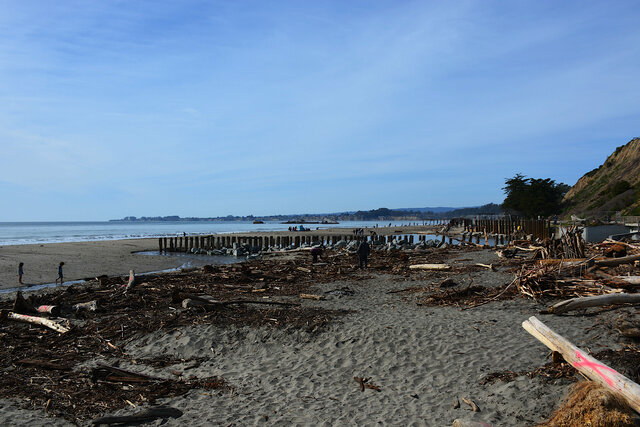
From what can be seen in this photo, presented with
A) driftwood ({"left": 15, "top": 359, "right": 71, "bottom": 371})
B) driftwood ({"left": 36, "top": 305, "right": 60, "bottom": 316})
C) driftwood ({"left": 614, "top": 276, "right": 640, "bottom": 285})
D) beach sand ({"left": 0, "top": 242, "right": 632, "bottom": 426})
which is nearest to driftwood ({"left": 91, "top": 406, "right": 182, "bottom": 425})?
beach sand ({"left": 0, "top": 242, "right": 632, "bottom": 426})

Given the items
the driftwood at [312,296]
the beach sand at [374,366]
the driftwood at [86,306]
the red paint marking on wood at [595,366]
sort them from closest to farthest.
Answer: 1. the red paint marking on wood at [595,366]
2. the beach sand at [374,366]
3. the driftwood at [86,306]
4. the driftwood at [312,296]

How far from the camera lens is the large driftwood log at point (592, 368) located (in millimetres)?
4914

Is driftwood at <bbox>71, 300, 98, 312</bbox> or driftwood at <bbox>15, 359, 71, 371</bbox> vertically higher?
driftwood at <bbox>71, 300, 98, 312</bbox>

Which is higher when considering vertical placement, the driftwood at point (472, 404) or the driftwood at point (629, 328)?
the driftwood at point (629, 328)

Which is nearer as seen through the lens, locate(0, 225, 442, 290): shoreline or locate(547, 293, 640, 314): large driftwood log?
locate(547, 293, 640, 314): large driftwood log

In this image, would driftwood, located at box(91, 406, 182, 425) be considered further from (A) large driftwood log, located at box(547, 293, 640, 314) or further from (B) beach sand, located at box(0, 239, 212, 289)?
(B) beach sand, located at box(0, 239, 212, 289)

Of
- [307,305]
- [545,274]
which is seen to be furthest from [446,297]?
[307,305]

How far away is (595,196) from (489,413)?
232 ft

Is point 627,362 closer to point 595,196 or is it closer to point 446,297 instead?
point 446,297

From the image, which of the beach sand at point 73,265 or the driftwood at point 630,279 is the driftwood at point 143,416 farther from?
the beach sand at point 73,265

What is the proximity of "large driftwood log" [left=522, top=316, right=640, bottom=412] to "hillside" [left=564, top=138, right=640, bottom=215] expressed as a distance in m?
45.3

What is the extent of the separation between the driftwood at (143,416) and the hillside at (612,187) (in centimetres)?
4965

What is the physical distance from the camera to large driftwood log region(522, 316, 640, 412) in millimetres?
4914

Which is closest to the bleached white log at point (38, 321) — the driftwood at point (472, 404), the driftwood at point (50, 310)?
the driftwood at point (50, 310)
